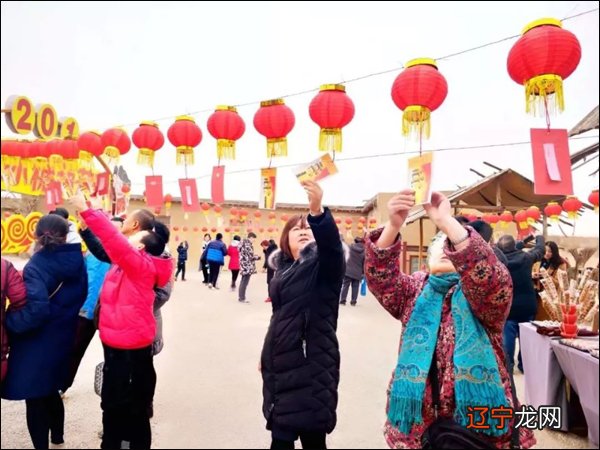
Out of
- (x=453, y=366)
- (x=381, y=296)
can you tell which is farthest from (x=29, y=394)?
(x=453, y=366)

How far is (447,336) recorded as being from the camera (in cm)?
142

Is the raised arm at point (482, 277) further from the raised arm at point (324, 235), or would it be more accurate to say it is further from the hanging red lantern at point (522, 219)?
the hanging red lantern at point (522, 219)

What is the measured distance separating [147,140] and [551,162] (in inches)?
190

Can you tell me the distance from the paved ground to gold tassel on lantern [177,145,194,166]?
2.60 meters

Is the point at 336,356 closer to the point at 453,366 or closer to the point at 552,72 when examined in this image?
the point at 453,366

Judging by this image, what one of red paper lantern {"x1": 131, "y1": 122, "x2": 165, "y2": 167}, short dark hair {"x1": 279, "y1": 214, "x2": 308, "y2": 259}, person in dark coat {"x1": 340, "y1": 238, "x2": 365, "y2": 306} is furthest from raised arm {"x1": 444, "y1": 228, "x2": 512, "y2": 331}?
person in dark coat {"x1": 340, "y1": 238, "x2": 365, "y2": 306}

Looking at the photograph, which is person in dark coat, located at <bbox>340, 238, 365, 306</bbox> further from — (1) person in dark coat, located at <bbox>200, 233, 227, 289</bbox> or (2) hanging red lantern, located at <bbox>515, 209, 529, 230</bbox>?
(2) hanging red lantern, located at <bbox>515, 209, 529, 230</bbox>

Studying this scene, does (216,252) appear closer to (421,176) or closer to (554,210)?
(554,210)

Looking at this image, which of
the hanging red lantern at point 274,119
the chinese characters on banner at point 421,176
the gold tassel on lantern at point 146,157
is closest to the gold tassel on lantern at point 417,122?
the hanging red lantern at point 274,119

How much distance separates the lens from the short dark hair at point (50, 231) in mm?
2120

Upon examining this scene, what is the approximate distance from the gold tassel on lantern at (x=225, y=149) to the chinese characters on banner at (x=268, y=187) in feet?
2.69

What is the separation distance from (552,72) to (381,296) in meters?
2.67

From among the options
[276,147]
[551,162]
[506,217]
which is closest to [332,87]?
[276,147]

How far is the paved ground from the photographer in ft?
9.64
